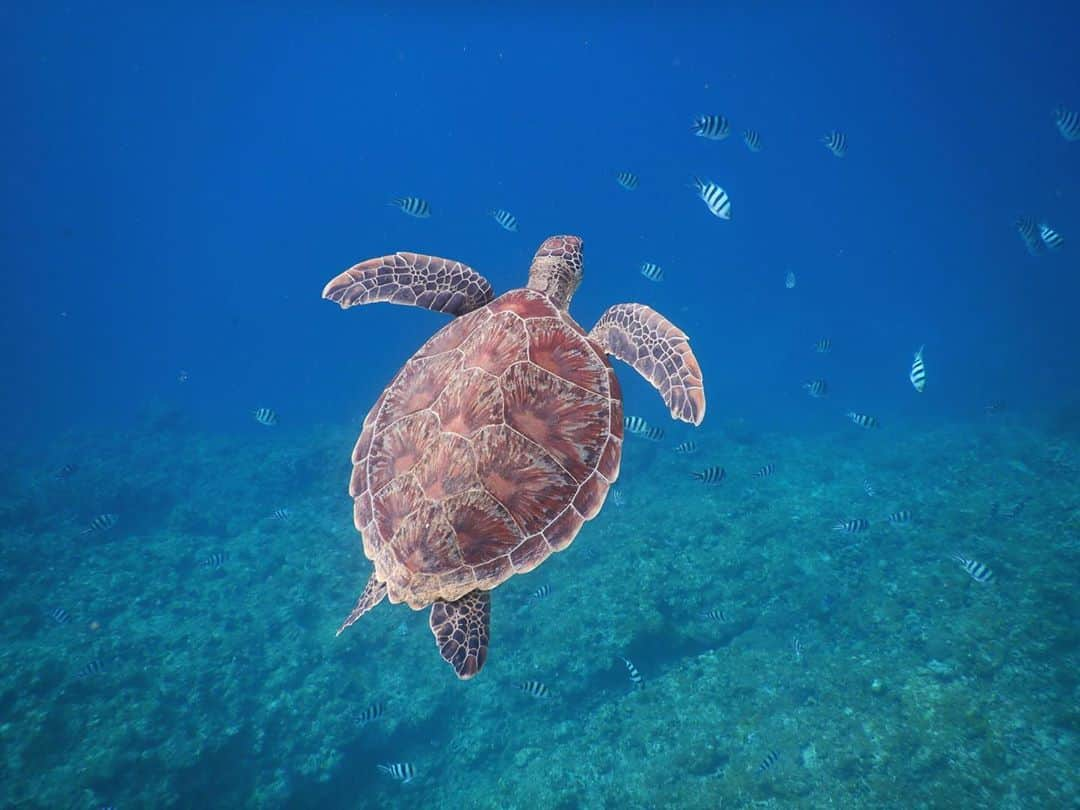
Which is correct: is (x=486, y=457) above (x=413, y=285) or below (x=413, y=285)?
below

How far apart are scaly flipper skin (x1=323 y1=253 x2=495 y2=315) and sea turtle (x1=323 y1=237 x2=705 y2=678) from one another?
0.23 m

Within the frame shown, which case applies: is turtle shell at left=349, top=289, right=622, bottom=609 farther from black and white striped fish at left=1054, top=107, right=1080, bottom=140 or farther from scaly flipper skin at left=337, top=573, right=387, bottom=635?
black and white striped fish at left=1054, top=107, right=1080, bottom=140

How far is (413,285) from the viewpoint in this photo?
5156mm

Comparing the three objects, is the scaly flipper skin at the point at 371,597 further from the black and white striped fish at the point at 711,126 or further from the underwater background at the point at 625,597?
the black and white striped fish at the point at 711,126

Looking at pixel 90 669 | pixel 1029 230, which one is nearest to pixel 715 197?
pixel 1029 230

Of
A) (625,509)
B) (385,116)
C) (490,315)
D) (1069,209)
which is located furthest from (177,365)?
(1069,209)

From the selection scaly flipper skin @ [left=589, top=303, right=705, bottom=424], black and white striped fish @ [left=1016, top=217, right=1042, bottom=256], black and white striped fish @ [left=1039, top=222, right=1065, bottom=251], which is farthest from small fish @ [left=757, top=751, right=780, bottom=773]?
black and white striped fish @ [left=1016, top=217, right=1042, bottom=256]

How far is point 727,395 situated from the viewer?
3369 centimetres

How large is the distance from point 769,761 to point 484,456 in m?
5.94

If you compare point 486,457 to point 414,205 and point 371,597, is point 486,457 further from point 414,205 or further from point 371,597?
point 414,205

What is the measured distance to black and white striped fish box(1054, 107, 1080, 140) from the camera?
8625 mm

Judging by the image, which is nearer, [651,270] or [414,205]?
[651,270]

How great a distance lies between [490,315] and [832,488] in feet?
45.4

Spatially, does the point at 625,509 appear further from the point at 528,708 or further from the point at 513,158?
the point at 513,158
